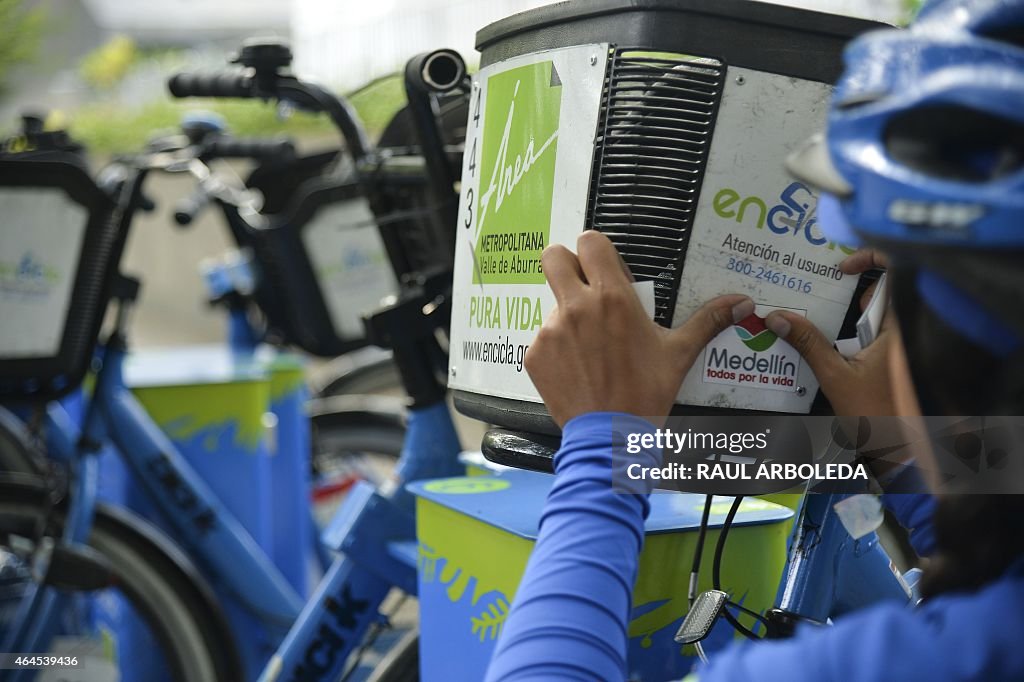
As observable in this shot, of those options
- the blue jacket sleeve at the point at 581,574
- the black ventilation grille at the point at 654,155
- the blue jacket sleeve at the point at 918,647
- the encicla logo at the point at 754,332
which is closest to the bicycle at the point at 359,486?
the black ventilation grille at the point at 654,155

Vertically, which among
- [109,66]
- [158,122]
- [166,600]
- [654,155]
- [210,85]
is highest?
[654,155]

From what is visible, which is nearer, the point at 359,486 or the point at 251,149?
the point at 359,486

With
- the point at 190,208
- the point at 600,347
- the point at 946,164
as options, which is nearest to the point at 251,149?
the point at 190,208

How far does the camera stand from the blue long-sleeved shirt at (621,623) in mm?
771

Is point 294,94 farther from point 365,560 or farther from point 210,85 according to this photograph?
point 365,560

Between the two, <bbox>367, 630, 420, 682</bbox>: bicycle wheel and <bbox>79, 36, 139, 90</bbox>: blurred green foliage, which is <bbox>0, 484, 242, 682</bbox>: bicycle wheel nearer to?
<bbox>367, 630, 420, 682</bbox>: bicycle wheel

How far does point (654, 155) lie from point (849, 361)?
31 centimetres

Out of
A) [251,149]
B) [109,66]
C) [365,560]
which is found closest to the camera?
[365,560]

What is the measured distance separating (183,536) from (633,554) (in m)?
2.36

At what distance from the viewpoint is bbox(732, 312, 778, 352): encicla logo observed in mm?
1213

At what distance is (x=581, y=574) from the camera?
103 centimetres

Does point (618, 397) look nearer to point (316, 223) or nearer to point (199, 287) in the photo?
point (316, 223)

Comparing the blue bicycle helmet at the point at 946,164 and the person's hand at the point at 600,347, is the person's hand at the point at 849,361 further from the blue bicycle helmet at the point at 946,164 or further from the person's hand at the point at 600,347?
the blue bicycle helmet at the point at 946,164

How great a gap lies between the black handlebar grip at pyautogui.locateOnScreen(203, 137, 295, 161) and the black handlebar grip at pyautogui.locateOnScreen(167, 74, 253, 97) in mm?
545
